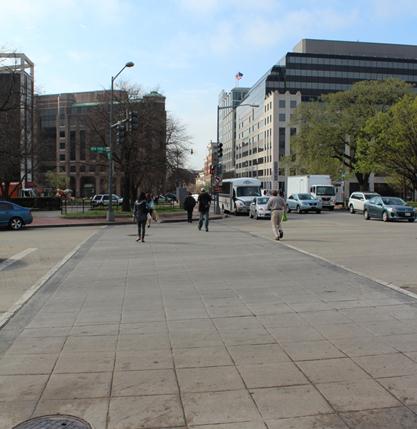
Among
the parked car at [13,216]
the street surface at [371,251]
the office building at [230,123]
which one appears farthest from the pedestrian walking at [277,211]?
the office building at [230,123]

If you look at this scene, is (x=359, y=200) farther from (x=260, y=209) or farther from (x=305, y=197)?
(x=260, y=209)

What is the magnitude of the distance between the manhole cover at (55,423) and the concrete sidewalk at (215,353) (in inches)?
3.2

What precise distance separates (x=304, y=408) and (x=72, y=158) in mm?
131992

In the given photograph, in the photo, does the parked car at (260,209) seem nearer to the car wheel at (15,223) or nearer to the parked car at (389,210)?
the parked car at (389,210)

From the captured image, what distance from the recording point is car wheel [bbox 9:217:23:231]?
82.2 feet

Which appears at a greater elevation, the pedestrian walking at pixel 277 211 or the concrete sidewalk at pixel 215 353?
the pedestrian walking at pixel 277 211

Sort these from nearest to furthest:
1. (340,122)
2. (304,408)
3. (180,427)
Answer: (180,427) < (304,408) < (340,122)

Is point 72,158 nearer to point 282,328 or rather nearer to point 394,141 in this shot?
point 394,141

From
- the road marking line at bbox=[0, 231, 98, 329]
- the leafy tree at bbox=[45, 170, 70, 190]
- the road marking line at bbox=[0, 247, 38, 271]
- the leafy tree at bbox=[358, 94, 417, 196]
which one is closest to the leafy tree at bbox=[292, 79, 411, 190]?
the leafy tree at bbox=[358, 94, 417, 196]

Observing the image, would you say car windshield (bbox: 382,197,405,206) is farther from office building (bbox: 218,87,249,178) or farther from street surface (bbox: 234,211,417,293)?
office building (bbox: 218,87,249,178)

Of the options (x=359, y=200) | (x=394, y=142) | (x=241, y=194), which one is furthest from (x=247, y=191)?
(x=394, y=142)

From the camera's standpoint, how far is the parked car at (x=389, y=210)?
2780 cm

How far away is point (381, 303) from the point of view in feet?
24.2

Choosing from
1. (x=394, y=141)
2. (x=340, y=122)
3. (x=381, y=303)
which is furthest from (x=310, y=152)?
(x=381, y=303)
